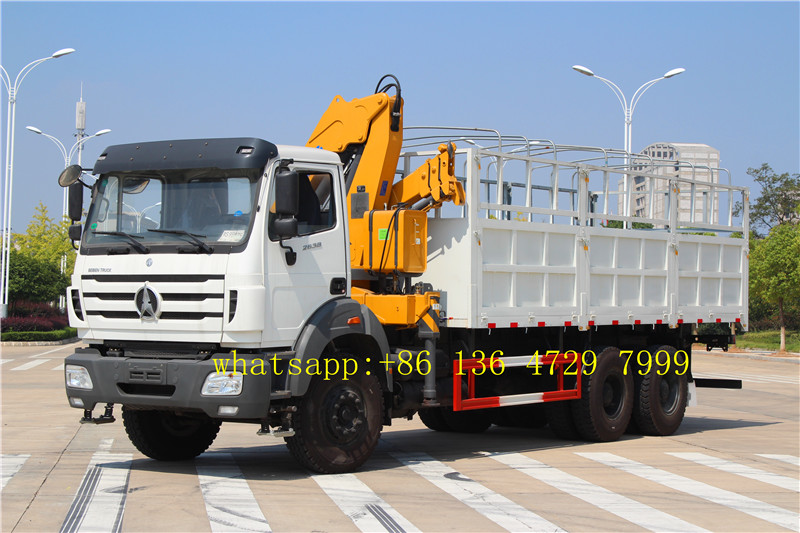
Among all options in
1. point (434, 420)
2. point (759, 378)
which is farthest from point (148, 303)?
point (759, 378)

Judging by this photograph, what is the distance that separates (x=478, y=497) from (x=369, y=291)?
9.33 feet

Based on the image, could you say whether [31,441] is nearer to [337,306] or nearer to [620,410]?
[337,306]

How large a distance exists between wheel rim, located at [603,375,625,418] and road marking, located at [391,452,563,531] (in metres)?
3.02

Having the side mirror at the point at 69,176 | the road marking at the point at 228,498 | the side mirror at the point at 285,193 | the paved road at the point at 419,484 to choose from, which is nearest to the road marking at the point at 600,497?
the paved road at the point at 419,484

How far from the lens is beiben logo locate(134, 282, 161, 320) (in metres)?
8.80

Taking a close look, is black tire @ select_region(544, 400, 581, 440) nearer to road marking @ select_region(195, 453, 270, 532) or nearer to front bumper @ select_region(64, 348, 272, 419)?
road marking @ select_region(195, 453, 270, 532)

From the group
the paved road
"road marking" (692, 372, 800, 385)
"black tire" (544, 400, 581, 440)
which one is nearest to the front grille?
the paved road

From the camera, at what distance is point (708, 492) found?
893cm

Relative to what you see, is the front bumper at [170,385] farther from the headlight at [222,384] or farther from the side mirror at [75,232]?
the side mirror at [75,232]

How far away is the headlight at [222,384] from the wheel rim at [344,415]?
3.34 feet

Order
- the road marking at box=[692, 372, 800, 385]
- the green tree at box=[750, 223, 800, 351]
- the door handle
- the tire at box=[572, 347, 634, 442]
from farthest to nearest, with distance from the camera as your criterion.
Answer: the green tree at box=[750, 223, 800, 351] → the road marking at box=[692, 372, 800, 385] → the tire at box=[572, 347, 634, 442] → the door handle

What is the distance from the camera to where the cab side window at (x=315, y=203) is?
921cm

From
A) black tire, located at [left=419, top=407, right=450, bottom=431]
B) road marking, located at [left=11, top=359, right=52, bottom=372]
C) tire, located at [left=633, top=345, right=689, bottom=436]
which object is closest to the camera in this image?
tire, located at [left=633, top=345, right=689, bottom=436]

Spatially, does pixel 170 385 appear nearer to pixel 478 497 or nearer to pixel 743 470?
pixel 478 497
